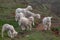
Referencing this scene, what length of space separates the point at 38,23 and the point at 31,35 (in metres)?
3.62

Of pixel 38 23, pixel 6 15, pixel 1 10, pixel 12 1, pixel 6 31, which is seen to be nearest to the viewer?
pixel 6 31

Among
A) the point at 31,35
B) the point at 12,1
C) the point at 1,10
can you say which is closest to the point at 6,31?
the point at 31,35

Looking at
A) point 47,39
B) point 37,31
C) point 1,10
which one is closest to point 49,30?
point 37,31

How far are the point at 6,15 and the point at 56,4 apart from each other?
6.62 meters

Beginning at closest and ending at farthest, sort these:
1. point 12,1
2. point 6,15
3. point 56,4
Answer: point 6,15
point 56,4
point 12,1

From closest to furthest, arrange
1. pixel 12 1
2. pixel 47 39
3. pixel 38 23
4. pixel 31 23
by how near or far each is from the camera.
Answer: pixel 47 39, pixel 31 23, pixel 38 23, pixel 12 1

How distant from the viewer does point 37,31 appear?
545 inches

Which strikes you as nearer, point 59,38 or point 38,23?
point 59,38

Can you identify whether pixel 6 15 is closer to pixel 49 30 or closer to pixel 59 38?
pixel 49 30

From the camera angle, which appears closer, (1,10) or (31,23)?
(31,23)

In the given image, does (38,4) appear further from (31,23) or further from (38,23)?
(31,23)

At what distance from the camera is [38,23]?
54.2 ft

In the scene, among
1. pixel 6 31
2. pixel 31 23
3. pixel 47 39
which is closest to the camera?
pixel 47 39

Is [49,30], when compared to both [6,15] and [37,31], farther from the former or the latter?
[6,15]
